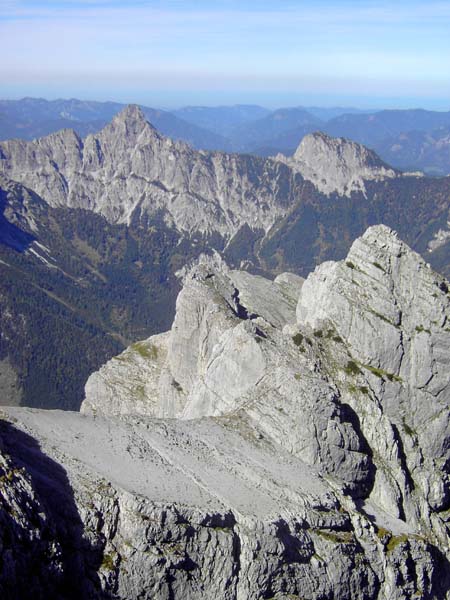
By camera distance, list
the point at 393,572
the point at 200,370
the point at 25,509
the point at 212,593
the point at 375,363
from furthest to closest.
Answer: the point at 200,370 < the point at 375,363 < the point at 393,572 < the point at 212,593 < the point at 25,509

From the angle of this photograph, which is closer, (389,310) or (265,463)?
(265,463)

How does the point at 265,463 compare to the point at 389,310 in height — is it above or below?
below

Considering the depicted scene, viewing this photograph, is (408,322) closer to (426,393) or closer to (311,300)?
(426,393)

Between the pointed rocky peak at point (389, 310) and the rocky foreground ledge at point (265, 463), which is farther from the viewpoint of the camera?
the pointed rocky peak at point (389, 310)

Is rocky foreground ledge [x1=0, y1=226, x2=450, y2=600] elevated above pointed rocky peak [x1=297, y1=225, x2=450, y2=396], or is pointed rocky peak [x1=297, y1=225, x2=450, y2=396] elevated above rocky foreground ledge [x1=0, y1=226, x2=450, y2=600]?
pointed rocky peak [x1=297, y1=225, x2=450, y2=396]

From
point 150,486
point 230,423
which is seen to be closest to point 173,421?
point 230,423

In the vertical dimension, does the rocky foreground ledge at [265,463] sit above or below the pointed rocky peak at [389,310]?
below

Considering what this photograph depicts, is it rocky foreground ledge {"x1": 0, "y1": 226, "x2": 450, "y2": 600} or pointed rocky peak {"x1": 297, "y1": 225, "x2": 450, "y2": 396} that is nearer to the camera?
rocky foreground ledge {"x1": 0, "y1": 226, "x2": 450, "y2": 600}

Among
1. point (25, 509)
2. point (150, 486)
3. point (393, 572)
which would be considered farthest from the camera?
point (393, 572)
